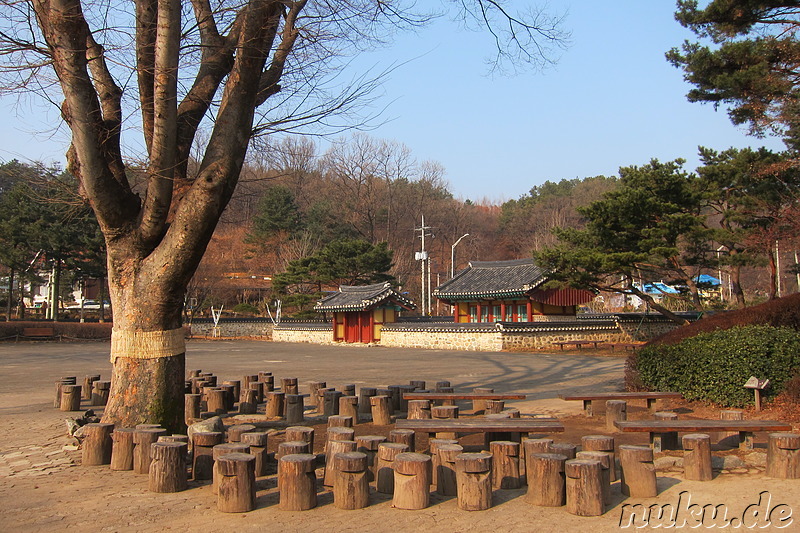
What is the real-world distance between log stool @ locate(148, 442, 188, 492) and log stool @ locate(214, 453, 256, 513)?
0.59 metres

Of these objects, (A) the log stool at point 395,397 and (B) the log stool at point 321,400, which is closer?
(B) the log stool at point 321,400

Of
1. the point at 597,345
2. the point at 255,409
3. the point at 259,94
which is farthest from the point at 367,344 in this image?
the point at 259,94

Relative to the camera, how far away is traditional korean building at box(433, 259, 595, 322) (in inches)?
1205

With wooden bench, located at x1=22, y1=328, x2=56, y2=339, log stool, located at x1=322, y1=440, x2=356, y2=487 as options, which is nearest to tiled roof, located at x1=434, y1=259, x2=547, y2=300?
wooden bench, located at x1=22, y1=328, x2=56, y2=339

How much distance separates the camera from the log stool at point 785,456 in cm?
544

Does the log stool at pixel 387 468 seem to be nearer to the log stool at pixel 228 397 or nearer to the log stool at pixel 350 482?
the log stool at pixel 350 482

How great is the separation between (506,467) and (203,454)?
2.62 meters

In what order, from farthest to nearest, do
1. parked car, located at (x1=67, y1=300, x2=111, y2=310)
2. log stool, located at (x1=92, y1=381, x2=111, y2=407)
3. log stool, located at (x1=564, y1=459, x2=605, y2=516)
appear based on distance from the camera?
parked car, located at (x1=67, y1=300, x2=111, y2=310)
log stool, located at (x1=92, y1=381, x2=111, y2=407)
log stool, located at (x1=564, y1=459, x2=605, y2=516)

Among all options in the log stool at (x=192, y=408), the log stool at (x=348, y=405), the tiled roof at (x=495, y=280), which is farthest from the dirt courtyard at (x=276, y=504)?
the tiled roof at (x=495, y=280)

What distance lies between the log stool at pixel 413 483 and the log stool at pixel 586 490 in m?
1.06

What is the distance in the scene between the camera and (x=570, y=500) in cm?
466

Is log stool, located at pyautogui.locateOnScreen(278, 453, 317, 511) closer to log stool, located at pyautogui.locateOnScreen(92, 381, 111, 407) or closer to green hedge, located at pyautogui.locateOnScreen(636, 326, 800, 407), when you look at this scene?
log stool, located at pyautogui.locateOnScreen(92, 381, 111, 407)

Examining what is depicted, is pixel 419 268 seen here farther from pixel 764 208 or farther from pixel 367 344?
pixel 764 208

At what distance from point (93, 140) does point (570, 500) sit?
555cm
